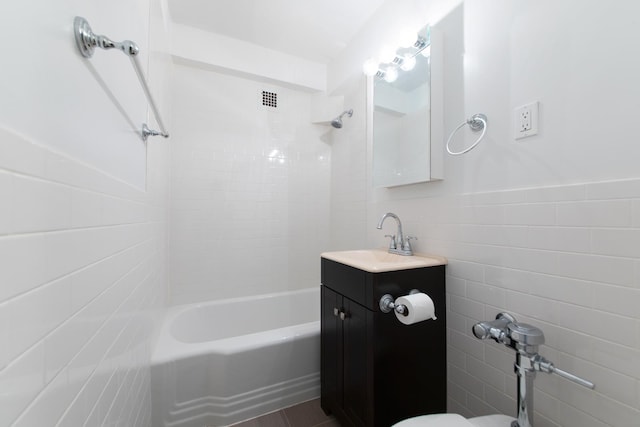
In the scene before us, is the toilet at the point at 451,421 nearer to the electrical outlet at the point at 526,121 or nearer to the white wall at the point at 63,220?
the white wall at the point at 63,220

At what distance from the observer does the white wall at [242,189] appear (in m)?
1.98

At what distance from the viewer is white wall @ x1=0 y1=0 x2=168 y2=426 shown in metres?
0.33

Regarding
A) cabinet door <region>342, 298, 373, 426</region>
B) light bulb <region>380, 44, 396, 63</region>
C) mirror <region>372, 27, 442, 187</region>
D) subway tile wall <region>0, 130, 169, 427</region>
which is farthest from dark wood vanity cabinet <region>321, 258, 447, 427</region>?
light bulb <region>380, 44, 396, 63</region>

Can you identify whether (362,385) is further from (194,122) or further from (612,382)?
(194,122)

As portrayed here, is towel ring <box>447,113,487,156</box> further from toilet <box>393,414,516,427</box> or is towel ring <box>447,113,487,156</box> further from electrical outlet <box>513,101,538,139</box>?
toilet <box>393,414,516,427</box>

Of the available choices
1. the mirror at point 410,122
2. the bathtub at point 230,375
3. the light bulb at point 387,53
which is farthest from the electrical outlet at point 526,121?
the bathtub at point 230,375

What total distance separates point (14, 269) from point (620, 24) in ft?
4.81

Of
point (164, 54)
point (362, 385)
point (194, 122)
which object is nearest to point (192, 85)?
point (194, 122)

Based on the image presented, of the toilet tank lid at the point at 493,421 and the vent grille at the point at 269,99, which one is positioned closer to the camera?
the toilet tank lid at the point at 493,421

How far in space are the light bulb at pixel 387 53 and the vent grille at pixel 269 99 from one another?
995mm

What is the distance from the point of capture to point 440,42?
4.17 feet

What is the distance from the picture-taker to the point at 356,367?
1.13m

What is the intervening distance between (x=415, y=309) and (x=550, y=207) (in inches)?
22.8

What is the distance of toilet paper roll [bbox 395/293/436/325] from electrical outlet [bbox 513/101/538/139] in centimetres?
72
